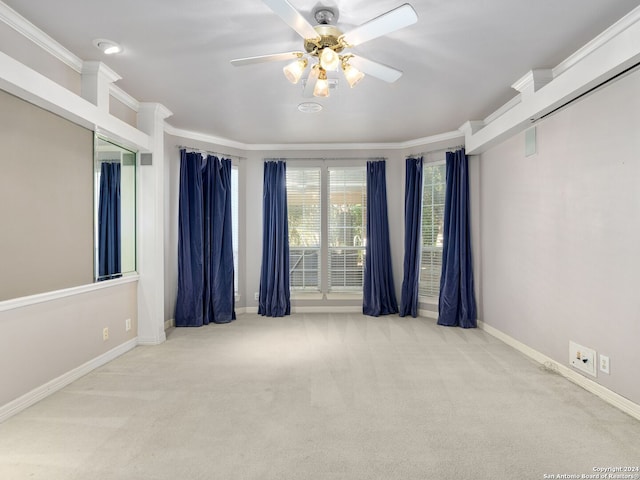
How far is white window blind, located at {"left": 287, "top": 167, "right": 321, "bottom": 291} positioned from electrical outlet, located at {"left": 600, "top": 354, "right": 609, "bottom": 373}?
3.65m

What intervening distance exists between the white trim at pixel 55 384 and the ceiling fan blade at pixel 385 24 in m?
3.16

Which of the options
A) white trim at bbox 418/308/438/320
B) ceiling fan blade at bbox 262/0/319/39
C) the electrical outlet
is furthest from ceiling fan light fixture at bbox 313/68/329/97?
white trim at bbox 418/308/438/320

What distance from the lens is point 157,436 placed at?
7.23ft

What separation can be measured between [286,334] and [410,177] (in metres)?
2.81

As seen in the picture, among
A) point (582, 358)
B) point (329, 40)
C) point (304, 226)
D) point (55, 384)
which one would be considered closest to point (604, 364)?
point (582, 358)

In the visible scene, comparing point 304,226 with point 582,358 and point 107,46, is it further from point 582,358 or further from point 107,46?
point 582,358

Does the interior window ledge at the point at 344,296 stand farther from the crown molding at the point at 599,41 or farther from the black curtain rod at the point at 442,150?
the crown molding at the point at 599,41

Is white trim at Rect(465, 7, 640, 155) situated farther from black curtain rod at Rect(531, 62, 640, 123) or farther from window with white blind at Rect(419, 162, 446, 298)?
window with white blind at Rect(419, 162, 446, 298)

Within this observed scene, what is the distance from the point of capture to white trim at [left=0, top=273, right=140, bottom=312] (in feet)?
7.93

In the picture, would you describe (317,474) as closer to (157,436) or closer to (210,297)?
(157,436)

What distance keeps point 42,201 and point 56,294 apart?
701 millimetres

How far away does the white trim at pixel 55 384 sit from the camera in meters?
2.43

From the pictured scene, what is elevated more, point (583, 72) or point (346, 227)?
point (583, 72)

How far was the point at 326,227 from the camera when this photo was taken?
5.71m
